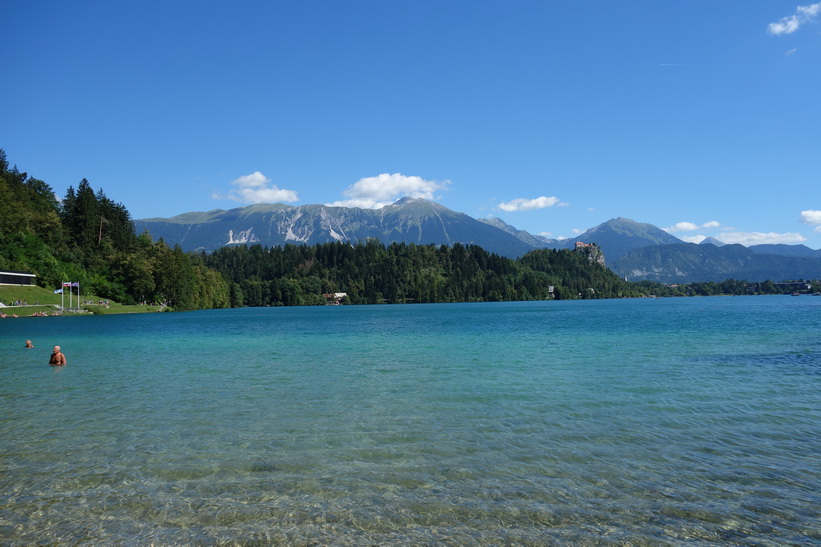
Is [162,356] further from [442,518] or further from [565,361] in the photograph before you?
[442,518]

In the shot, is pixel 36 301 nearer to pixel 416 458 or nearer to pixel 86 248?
pixel 86 248

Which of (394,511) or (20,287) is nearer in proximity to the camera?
(394,511)

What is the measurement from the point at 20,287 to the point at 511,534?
163 metres

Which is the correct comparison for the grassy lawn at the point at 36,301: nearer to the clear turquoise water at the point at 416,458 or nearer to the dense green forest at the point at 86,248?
the dense green forest at the point at 86,248

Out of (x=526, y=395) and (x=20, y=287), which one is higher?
(x=20, y=287)

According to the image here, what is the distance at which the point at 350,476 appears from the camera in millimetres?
13258

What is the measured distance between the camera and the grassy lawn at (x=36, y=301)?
12744cm

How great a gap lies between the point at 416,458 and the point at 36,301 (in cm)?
15453

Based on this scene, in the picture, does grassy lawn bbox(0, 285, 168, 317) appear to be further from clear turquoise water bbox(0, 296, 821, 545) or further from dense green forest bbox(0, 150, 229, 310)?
clear turquoise water bbox(0, 296, 821, 545)

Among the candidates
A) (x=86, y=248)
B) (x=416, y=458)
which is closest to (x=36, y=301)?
(x=86, y=248)

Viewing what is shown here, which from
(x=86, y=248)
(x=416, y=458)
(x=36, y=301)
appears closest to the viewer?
(x=416, y=458)

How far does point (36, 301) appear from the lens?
445 feet

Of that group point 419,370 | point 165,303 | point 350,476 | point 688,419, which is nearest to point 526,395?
point 688,419

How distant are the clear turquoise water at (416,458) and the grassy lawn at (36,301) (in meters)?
119
